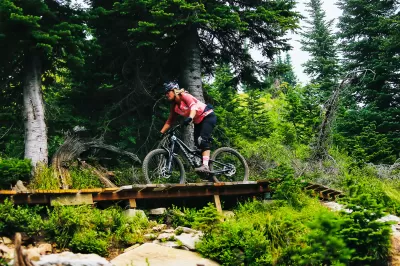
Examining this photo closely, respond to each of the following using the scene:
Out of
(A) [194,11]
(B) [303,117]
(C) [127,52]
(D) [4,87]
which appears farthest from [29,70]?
(B) [303,117]

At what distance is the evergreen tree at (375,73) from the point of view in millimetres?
15297

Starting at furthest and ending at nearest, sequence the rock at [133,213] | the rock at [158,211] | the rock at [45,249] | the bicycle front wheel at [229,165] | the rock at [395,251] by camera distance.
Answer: the bicycle front wheel at [229,165] → the rock at [158,211] → the rock at [133,213] → the rock at [395,251] → the rock at [45,249]

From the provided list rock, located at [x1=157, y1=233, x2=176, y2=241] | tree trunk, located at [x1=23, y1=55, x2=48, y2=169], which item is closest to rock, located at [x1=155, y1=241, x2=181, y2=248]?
rock, located at [x1=157, y1=233, x2=176, y2=241]

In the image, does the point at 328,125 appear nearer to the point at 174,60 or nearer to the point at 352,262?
the point at 174,60

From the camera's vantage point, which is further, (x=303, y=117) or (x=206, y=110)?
(x=303, y=117)

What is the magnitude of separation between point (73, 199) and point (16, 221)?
1233 millimetres

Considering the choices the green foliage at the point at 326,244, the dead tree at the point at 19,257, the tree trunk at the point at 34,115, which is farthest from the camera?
the tree trunk at the point at 34,115

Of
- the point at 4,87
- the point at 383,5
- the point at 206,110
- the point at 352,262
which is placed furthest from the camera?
the point at 383,5

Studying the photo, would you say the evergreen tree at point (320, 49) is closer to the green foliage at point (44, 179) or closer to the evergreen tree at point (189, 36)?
the evergreen tree at point (189, 36)

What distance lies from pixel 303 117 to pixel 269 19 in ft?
19.1

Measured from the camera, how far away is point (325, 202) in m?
9.39

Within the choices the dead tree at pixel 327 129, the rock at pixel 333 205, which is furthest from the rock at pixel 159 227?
the dead tree at pixel 327 129

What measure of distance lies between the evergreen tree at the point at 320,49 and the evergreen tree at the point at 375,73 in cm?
555

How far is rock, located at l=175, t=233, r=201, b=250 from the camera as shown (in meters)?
6.95
